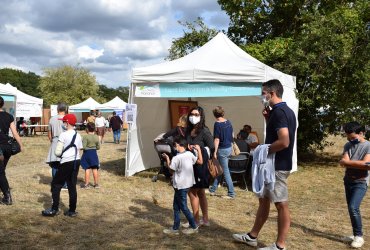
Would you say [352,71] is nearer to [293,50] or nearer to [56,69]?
[293,50]

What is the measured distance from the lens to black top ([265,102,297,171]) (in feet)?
13.6

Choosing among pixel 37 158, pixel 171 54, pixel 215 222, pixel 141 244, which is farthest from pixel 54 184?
pixel 171 54

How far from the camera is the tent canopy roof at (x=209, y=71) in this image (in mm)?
8773

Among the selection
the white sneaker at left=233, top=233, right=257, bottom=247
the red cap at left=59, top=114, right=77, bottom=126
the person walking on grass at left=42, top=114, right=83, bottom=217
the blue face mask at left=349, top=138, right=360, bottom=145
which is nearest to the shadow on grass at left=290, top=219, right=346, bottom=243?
the white sneaker at left=233, top=233, right=257, bottom=247

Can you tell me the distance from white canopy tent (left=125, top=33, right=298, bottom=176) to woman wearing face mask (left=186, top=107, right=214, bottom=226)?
3.49m

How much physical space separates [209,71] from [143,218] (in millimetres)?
4005

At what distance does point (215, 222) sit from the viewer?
5910mm

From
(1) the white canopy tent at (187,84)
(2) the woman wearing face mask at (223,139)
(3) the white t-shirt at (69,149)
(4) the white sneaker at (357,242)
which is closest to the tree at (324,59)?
(1) the white canopy tent at (187,84)

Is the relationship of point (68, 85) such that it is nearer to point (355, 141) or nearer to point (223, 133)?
point (223, 133)

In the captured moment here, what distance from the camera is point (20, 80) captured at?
90.3m

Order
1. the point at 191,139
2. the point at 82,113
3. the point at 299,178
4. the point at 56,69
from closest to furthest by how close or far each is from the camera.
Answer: the point at 191,139, the point at 299,178, the point at 82,113, the point at 56,69

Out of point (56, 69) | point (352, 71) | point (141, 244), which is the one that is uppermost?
point (56, 69)

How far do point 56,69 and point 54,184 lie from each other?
185 feet

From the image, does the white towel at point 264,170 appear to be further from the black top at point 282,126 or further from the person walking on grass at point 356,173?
the person walking on grass at point 356,173
